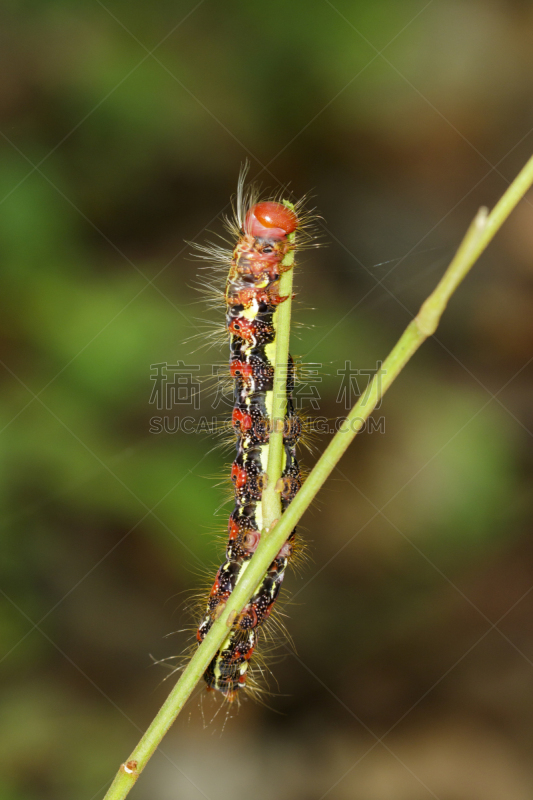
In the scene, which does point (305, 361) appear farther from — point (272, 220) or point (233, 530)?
point (272, 220)

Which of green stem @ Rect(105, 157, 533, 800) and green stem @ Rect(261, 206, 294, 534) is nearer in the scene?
green stem @ Rect(105, 157, 533, 800)

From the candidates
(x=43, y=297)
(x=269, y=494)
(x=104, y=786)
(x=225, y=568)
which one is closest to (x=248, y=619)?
(x=225, y=568)

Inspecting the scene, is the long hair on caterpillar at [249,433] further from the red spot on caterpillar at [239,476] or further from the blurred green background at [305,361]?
the blurred green background at [305,361]

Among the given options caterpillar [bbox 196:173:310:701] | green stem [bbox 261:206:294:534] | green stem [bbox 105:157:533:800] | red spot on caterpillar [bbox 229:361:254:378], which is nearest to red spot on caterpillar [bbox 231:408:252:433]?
caterpillar [bbox 196:173:310:701]

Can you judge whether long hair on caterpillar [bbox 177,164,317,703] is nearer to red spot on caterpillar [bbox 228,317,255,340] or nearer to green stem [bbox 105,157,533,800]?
red spot on caterpillar [bbox 228,317,255,340]

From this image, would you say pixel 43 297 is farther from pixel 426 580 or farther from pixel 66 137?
pixel 426 580

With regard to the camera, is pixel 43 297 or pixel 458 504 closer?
pixel 43 297

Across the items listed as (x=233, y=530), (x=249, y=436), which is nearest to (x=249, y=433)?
(x=249, y=436)

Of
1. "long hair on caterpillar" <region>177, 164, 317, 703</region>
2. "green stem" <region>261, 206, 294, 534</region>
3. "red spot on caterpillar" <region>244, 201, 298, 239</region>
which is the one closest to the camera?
"green stem" <region>261, 206, 294, 534</region>
